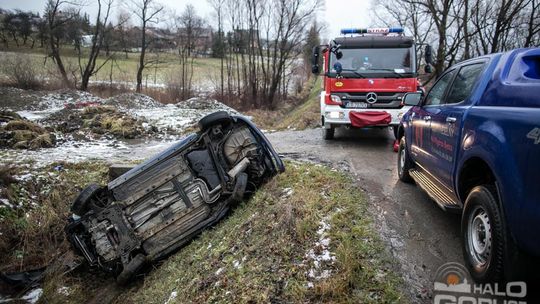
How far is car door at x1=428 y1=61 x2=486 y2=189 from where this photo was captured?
3.78 meters

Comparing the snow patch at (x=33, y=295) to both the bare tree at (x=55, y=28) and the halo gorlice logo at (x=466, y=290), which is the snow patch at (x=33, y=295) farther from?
the bare tree at (x=55, y=28)

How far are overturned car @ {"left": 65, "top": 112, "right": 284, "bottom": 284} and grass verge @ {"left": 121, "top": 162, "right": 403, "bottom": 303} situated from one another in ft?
1.03

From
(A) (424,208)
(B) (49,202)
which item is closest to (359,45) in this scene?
(A) (424,208)

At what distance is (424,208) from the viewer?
5.17m

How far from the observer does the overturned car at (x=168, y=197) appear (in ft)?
18.9

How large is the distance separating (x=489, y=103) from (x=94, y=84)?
33.0 m

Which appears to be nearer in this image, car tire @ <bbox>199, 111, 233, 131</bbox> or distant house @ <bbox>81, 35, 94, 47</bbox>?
car tire @ <bbox>199, 111, 233, 131</bbox>

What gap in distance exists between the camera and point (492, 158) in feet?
9.34

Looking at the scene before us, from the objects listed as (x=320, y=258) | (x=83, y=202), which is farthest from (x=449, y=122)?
(x=83, y=202)

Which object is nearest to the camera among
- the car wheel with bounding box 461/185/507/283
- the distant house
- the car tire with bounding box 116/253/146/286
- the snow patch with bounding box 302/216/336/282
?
the car wheel with bounding box 461/185/507/283

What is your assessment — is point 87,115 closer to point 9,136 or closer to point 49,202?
point 9,136

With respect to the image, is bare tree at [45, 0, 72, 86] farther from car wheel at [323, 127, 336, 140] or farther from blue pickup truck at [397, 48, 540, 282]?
blue pickup truck at [397, 48, 540, 282]

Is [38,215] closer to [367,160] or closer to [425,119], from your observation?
[367,160]

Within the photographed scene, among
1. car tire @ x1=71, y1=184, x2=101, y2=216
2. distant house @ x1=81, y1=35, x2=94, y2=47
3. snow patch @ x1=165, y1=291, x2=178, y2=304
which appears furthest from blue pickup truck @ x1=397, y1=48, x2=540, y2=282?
distant house @ x1=81, y1=35, x2=94, y2=47
